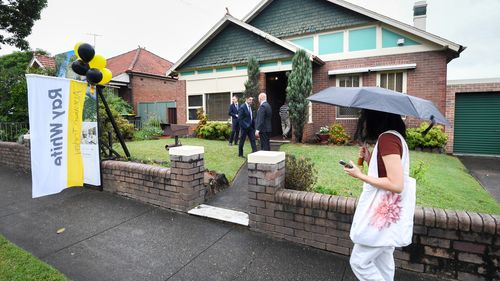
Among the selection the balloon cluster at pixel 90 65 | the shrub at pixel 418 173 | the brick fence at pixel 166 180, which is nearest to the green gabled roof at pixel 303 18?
the shrub at pixel 418 173

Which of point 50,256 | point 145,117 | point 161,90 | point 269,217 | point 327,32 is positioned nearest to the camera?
point 50,256

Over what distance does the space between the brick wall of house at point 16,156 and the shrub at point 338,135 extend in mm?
9771

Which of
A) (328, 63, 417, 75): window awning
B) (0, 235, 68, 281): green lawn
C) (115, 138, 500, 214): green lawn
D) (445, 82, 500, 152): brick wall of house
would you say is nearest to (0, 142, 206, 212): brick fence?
(115, 138, 500, 214): green lawn

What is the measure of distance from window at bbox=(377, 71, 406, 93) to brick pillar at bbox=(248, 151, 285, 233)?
890 cm

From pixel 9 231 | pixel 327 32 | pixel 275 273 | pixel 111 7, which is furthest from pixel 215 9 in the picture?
pixel 275 273

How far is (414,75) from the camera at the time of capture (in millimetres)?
10117

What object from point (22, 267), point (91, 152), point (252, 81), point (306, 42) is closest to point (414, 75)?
point (306, 42)

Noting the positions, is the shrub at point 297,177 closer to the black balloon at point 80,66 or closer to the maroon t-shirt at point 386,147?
the maroon t-shirt at point 386,147

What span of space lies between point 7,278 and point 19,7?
488 inches

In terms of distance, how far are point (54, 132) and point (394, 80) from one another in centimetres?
1098

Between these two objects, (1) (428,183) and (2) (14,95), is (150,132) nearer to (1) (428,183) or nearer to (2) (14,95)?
(2) (14,95)

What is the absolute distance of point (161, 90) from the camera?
2186 cm

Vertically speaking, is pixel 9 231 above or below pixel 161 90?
below

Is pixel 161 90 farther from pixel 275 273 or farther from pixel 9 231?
pixel 275 273
